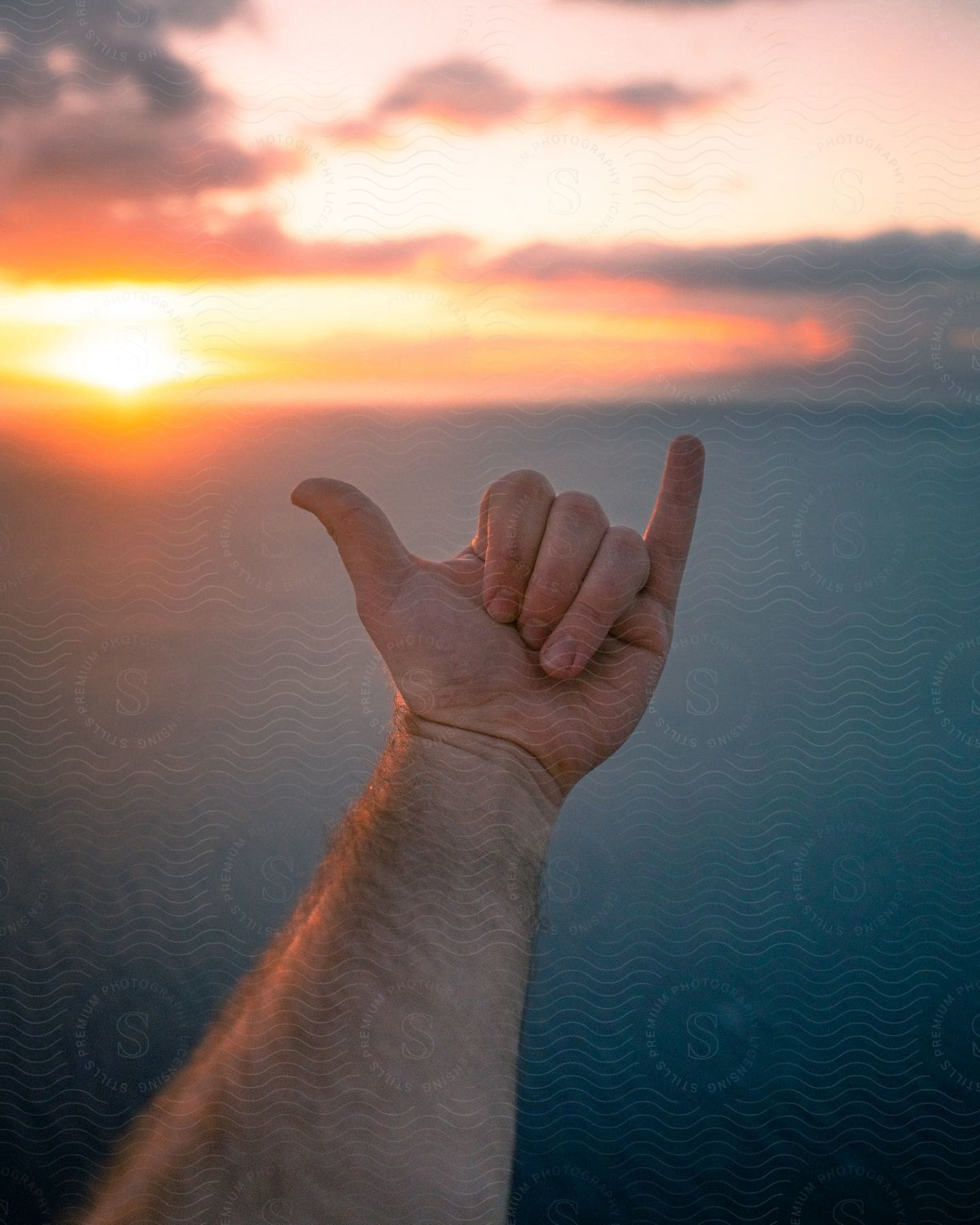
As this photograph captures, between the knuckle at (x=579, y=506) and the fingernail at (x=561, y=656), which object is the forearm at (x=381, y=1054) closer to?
the fingernail at (x=561, y=656)

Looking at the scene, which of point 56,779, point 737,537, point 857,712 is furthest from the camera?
point 857,712

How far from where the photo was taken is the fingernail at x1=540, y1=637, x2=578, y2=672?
2.72ft

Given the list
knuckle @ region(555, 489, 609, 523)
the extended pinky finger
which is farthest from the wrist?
knuckle @ region(555, 489, 609, 523)

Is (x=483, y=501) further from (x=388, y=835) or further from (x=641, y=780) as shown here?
(x=641, y=780)

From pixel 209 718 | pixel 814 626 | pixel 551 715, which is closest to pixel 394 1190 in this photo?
pixel 551 715

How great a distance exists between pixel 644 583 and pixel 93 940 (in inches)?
66.7

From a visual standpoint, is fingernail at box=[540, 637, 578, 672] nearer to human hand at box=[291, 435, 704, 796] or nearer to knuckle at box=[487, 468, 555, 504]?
human hand at box=[291, 435, 704, 796]

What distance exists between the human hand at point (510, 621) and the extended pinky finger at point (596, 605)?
0.05 feet

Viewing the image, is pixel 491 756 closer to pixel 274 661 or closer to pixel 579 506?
pixel 579 506

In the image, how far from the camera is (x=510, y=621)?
36.5 inches

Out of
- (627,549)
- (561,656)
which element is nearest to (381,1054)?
(561,656)

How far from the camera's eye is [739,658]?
198cm

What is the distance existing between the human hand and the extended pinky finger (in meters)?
0.01

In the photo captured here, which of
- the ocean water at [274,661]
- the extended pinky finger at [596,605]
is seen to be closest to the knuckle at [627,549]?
the extended pinky finger at [596,605]
